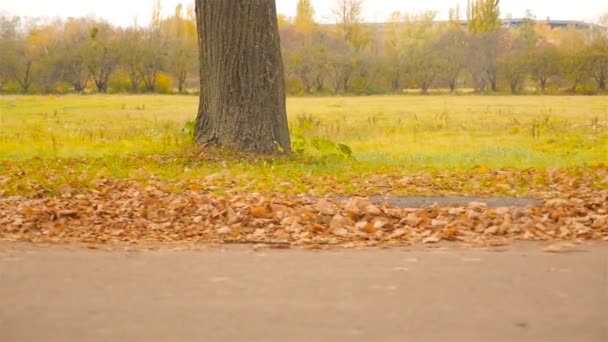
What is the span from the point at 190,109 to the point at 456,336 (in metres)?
24.9

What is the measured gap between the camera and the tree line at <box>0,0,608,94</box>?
27.4 meters

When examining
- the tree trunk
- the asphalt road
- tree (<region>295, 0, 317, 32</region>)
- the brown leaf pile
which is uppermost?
tree (<region>295, 0, 317, 32</region>)

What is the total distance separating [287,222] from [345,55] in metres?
33.0

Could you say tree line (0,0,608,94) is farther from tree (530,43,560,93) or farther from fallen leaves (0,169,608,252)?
fallen leaves (0,169,608,252)

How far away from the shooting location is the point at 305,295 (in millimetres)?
5477

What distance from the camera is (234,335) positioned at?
184 inches

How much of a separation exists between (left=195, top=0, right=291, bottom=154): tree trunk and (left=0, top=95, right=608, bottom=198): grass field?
0.61 metres

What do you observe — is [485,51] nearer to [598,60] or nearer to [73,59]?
[598,60]

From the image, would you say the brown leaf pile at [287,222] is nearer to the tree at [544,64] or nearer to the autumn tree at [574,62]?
the autumn tree at [574,62]

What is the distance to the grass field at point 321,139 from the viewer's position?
12.8m

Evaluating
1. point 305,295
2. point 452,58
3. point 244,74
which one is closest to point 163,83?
point 452,58

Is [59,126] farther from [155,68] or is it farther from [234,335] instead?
[234,335]

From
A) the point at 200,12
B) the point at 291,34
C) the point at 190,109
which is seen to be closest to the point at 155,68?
the point at 190,109

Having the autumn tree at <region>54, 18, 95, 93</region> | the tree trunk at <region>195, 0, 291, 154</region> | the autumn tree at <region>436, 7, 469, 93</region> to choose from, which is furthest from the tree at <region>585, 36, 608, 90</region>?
the tree trunk at <region>195, 0, 291, 154</region>
